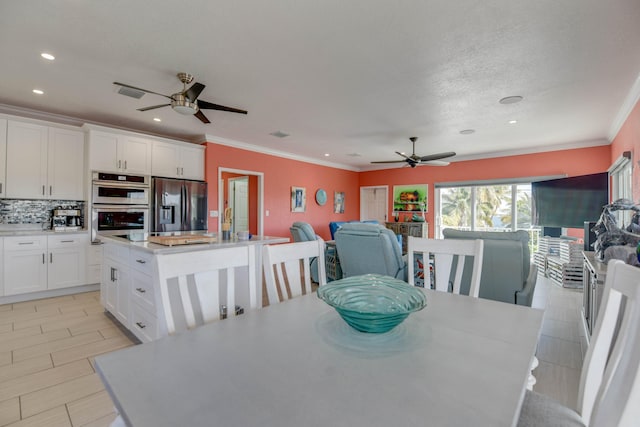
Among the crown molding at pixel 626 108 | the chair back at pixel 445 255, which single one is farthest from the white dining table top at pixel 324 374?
the crown molding at pixel 626 108

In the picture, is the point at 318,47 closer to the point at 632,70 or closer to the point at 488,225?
the point at 632,70

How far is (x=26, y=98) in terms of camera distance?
140 inches

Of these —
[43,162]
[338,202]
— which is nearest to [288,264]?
[43,162]

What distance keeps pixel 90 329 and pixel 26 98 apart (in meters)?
2.95

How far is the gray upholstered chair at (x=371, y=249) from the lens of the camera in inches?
126

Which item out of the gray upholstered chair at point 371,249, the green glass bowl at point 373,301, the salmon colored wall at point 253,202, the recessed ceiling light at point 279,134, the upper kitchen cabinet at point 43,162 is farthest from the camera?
the salmon colored wall at point 253,202

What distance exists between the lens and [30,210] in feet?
13.5

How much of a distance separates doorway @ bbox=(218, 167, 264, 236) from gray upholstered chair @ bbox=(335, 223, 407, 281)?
2880 millimetres

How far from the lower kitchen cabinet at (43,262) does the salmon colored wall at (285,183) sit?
1950 millimetres

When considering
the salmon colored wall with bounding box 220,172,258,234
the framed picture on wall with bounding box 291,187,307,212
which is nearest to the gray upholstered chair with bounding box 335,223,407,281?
the salmon colored wall with bounding box 220,172,258,234

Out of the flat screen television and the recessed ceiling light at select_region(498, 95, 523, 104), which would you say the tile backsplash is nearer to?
the recessed ceiling light at select_region(498, 95, 523, 104)

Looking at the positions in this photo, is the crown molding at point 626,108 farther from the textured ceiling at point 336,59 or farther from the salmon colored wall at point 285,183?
the salmon colored wall at point 285,183

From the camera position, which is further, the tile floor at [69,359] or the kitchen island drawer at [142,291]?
the kitchen island drawer at [142,291]

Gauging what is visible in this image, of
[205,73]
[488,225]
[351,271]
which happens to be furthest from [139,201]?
[488,225]
